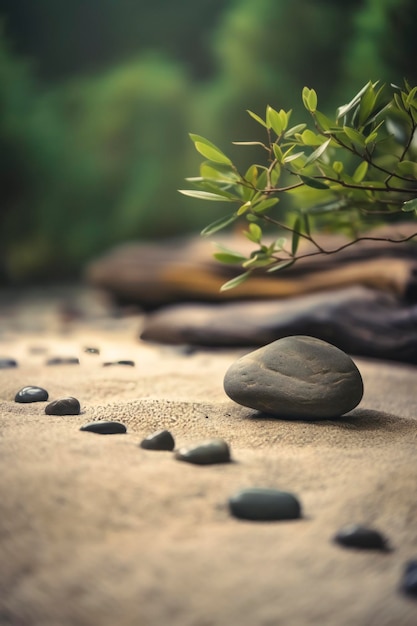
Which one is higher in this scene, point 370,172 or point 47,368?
point 370,172

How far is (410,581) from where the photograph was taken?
87cm

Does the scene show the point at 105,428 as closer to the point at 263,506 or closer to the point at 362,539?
the point at 263,506

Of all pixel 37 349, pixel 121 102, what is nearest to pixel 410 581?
pixel 37 349

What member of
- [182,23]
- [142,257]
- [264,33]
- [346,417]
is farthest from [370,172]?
[182,23]

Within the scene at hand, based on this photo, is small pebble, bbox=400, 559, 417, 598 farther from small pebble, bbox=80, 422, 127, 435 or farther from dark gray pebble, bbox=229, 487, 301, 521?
small pebble, bbox=80, 422, 127, 435

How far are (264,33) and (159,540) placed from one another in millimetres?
5492

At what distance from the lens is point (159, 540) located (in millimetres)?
964

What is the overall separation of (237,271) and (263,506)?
2.50 metres

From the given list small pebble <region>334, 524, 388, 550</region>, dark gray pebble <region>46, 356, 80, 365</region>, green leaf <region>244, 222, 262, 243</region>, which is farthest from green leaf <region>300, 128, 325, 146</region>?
dark gray pebble <region>46, 356, 80, 365</region>

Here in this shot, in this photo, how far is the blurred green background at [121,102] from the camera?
222 inches

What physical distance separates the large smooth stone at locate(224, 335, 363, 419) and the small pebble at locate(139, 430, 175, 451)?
0.34 meters

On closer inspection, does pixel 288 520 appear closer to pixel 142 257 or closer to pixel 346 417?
pixel 346 417

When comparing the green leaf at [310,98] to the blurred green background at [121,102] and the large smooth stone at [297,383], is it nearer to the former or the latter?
the large smooth stone at [297,383]

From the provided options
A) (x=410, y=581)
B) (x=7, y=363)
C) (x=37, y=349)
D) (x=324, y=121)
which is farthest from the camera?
(x=37, y=349)
